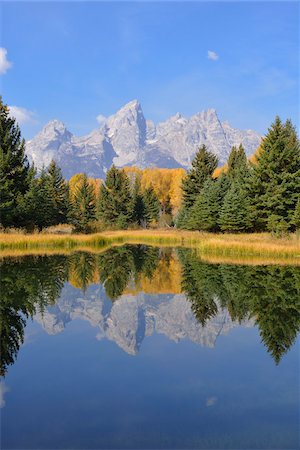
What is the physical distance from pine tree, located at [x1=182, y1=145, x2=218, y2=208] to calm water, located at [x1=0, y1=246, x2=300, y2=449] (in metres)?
45.1

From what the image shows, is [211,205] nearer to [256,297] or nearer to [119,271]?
[119,271]

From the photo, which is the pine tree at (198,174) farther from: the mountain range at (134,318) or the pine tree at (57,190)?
the mountain range at (134,318)

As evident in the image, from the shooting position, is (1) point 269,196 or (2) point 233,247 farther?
(1) point 269,196

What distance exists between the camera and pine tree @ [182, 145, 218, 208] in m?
61.4

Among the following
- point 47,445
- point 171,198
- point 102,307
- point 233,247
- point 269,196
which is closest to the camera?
point 47,445

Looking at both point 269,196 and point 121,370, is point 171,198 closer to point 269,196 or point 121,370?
point 269,196

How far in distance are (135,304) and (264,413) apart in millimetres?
8540

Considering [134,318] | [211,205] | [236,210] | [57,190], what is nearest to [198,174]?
[211,205]

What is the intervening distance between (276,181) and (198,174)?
23217 mm

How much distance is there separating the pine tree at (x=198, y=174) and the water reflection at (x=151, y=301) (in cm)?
4003

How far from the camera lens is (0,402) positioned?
6199 mm

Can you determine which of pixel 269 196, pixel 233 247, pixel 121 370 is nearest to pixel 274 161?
pixel 269 196

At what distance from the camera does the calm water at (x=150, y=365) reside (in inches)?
213

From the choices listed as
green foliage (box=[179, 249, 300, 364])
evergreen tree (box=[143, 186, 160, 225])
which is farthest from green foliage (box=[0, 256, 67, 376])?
evergreen tree (box=[143, 186, 160, 225])
